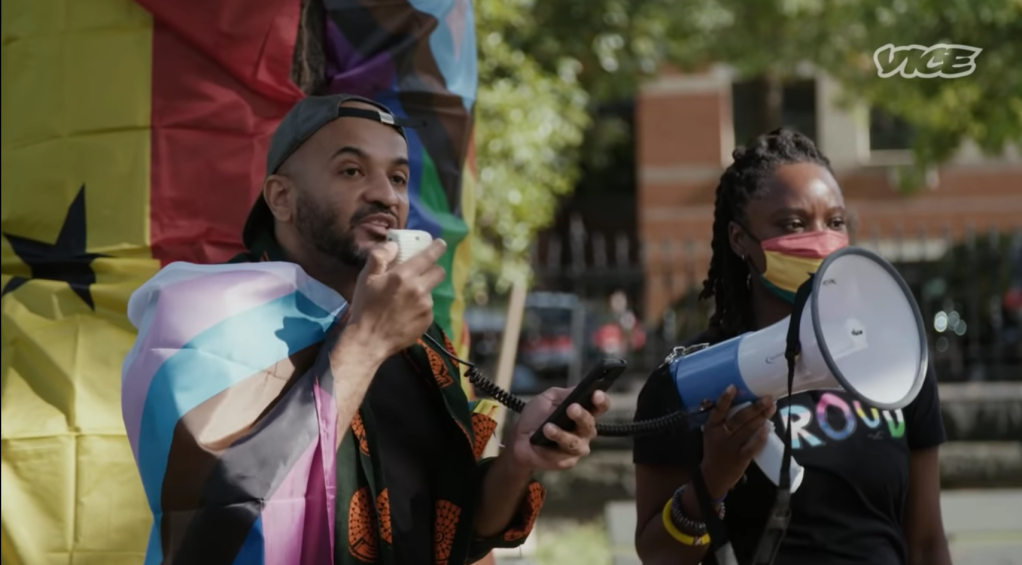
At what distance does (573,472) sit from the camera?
9.50 m

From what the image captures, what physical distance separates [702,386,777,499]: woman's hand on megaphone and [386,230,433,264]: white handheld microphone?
2.51 ft

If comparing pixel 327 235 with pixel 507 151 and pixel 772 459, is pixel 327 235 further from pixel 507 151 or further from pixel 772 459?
pixel 507 151

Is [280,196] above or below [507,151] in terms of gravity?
below

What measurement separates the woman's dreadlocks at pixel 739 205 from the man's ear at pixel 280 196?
122 cm

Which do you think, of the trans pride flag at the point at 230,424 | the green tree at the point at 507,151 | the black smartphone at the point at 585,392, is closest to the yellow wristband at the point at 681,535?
the black smartphone at the point at 585,392

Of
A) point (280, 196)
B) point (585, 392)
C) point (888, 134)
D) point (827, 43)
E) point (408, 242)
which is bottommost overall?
point (585, 392)

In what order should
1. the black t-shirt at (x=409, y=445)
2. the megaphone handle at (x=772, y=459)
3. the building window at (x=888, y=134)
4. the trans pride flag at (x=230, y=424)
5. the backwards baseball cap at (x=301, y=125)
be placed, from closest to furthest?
the trans pride flag at (x=230, y=424)
the black t-shirt at (x=409, y=445)
the backwards baseball cap at (x=301, y=125)
the megaphone handle at (x=772, y=459)
the building window at (x=888, y=134)

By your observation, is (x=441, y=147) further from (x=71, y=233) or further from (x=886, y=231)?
(x=886, y=231)

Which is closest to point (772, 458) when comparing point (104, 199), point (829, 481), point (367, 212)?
point (829, 481)

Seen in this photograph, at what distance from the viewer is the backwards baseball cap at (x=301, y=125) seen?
2666 millimetres

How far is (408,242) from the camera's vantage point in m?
2.33

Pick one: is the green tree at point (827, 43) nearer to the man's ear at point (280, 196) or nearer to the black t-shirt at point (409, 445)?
the man's ear at point (280, 196)

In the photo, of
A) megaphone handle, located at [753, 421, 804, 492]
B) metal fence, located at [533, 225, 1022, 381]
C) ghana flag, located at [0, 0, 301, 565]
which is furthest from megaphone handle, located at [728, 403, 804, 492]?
metal fence, located at [533, 225, 1022, 381]

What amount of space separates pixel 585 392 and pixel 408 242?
0.41 metres
